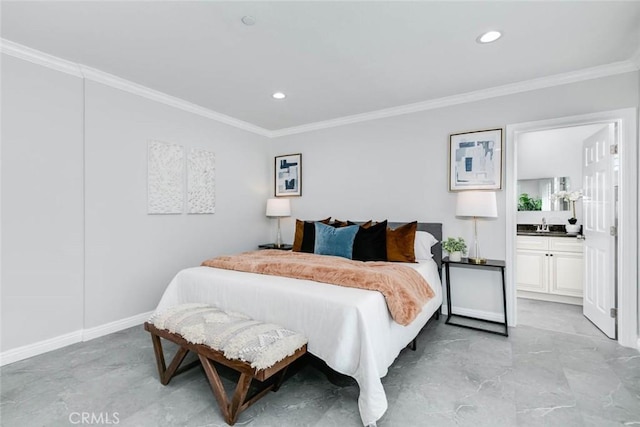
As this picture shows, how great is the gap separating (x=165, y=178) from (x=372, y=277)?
2670 millimetres

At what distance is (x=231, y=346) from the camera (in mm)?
1719

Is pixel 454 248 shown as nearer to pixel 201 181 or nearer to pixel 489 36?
pixel 489 36

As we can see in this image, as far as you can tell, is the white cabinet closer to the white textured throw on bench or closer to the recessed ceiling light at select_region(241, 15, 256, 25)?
the white textured throw on bench

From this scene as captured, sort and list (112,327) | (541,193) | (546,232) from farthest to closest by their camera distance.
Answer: (541,193), (546,232), (112,327)

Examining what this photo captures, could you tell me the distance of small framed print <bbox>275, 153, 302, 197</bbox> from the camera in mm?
4812

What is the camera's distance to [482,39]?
237 centimetres

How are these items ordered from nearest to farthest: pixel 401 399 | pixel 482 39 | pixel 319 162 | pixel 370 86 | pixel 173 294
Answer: pixel 401 399 < pixel 482 39 < pixel 173 294 < pixel 370 86 < pixel 319 162

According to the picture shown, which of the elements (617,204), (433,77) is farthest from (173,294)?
(617,204)

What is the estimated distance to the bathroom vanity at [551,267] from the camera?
395cm

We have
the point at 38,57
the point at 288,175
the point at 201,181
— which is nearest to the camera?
the point at 38,57

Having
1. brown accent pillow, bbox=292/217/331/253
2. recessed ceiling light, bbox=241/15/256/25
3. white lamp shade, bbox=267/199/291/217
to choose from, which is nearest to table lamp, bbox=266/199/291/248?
white lamp shade, bbox=267/199/291/217

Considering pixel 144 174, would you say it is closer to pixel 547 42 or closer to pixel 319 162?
pixel 319 162

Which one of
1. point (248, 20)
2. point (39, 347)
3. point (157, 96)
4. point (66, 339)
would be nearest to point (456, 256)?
point (248, 20)

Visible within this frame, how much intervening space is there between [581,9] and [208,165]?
12.5 ft
